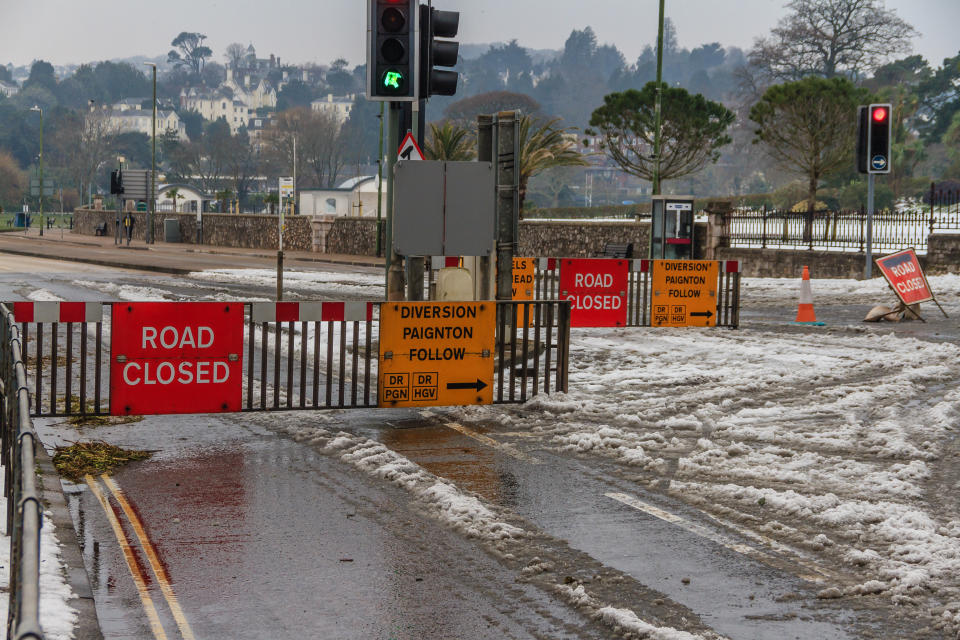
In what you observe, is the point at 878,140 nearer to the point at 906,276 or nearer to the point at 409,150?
the point at 906,276

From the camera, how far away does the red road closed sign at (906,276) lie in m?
19.7

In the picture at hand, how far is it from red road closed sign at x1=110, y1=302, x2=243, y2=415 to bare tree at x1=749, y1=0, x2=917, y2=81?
3121 inches

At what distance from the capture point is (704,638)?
5562mm

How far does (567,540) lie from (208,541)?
6.92 feet

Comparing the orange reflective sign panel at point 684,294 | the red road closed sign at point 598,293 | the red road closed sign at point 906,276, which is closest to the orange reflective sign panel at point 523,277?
the red road closed sign at point 598,293

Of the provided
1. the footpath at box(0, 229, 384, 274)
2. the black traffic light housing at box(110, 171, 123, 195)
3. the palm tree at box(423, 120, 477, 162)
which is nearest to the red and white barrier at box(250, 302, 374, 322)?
the footpath at box(0, 229, 384, 274)

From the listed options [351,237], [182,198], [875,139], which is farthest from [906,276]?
[182,198]

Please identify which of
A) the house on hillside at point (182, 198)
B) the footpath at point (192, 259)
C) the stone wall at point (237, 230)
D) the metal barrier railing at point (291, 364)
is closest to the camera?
the metal barrier railing at point (291, 364)

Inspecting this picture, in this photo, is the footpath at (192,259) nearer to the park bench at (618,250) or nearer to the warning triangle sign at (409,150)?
the park bench at (618,250)

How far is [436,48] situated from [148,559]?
335 inches

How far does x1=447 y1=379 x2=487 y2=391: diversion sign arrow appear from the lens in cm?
1132

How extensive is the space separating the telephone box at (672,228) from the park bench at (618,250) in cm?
240

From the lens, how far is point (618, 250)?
37.2 metres

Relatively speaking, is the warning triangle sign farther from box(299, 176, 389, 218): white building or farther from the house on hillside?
the house on hillside
